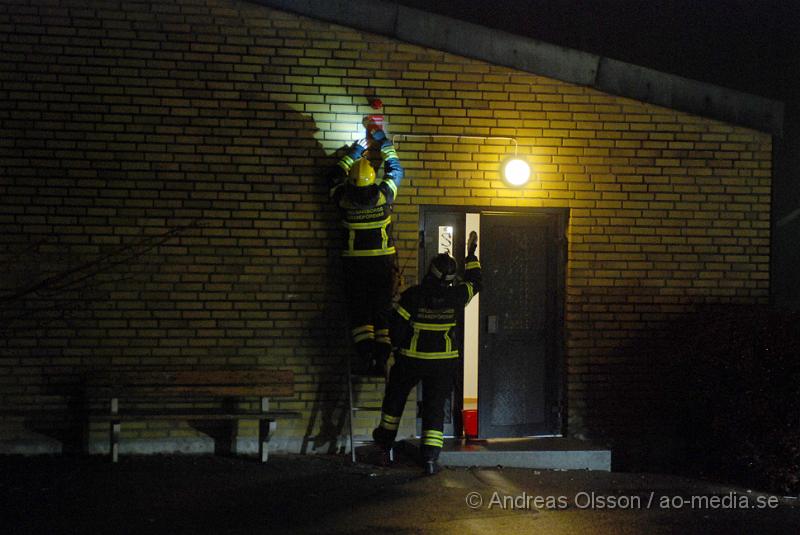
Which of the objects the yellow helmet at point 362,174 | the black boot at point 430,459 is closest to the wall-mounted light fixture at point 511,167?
the yellow helmet at point 362,174

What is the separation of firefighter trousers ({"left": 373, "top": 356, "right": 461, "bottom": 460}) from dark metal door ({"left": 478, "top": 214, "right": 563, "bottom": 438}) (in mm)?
1081

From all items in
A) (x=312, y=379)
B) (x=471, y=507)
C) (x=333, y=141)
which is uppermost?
(x=333, y=141)

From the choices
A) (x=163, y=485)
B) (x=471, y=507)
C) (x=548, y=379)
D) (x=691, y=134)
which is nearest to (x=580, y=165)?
(x=691, y=134)

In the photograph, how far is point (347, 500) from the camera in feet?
23.7

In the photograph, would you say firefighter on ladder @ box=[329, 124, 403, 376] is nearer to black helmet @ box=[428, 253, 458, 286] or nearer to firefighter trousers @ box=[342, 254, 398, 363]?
firefighter trousers @ box=[342, 254, 398, 363]

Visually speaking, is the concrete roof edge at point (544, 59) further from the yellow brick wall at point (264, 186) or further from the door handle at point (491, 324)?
the door handle at point (491, 324)

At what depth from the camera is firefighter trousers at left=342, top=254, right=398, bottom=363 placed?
8383 millimetres

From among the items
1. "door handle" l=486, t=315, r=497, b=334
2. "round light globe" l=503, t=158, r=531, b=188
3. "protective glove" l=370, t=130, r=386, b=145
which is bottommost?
"door handle" l=486, t=315, r=497, b=334

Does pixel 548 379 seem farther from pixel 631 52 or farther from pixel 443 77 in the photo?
pixel 631 52

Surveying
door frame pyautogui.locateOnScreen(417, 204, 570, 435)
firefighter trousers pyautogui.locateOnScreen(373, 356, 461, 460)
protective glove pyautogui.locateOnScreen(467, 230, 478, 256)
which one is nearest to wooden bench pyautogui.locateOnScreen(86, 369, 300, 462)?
firefighter trousers pyautogui.locateOnScreen(373, 356, 461, 460)

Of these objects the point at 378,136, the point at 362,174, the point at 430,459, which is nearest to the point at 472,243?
the point at 362,174

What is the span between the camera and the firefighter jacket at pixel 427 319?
7930 millimetres

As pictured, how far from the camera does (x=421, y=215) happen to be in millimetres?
9008

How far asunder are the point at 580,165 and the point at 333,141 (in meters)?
2.44
